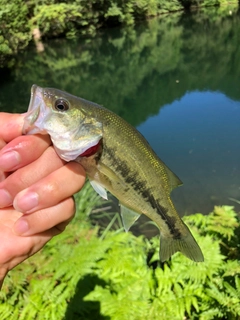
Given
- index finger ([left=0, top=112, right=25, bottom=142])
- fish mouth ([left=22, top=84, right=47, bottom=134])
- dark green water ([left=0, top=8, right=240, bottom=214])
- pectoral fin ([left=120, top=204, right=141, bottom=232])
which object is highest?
fish mouth ([left=22, top=84, right=47, bottom=134])

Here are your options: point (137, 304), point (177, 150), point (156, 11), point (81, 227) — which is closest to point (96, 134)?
point (137, 304)

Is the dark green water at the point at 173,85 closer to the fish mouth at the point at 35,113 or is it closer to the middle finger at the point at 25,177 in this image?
the middle finger at the point at 25,177

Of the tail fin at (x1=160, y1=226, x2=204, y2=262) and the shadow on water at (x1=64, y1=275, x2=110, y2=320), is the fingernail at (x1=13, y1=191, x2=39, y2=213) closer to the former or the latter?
the tail fin at (x1=160, y1=226, x2=204, y2=262)


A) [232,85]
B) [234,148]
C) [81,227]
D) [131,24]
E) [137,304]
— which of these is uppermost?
[137,304]

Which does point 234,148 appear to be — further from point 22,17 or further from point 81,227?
point 22,17

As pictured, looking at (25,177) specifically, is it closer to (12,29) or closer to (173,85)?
(173,85)

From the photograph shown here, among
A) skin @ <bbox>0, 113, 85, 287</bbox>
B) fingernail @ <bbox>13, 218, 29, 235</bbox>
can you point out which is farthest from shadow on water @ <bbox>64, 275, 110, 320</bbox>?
fingernail @ <bbox>13, 218, 29, 235</bbox>
